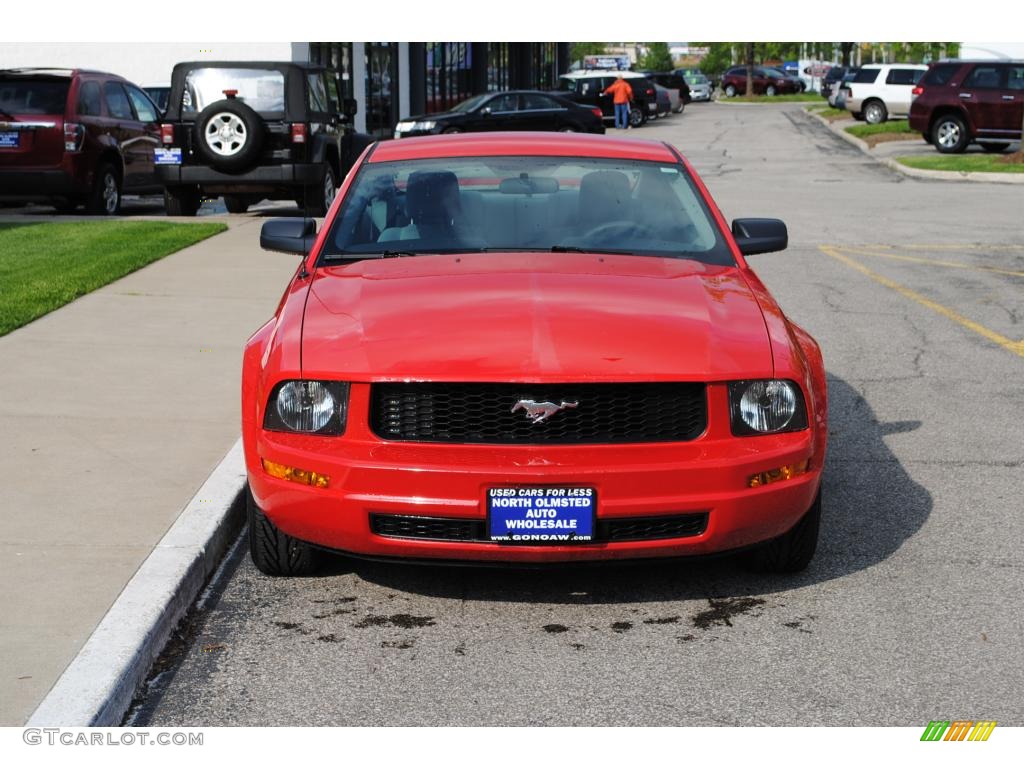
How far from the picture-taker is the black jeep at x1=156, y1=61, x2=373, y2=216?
1739 cm

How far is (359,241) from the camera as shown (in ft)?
20.4

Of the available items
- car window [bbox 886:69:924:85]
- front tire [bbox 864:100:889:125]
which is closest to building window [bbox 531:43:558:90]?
front tire [bbox 864:100:889:125]

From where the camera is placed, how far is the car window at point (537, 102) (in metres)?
36.2

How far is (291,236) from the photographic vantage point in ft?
21.6

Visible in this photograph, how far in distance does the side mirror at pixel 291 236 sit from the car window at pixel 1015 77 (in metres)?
27.0

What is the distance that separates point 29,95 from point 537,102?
19.7 metres

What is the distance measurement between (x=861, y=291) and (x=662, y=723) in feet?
29.9

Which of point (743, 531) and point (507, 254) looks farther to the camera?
point (507, 254)

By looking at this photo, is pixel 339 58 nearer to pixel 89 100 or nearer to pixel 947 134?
pixel 947 134

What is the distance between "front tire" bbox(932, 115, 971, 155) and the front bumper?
92.4 feet
